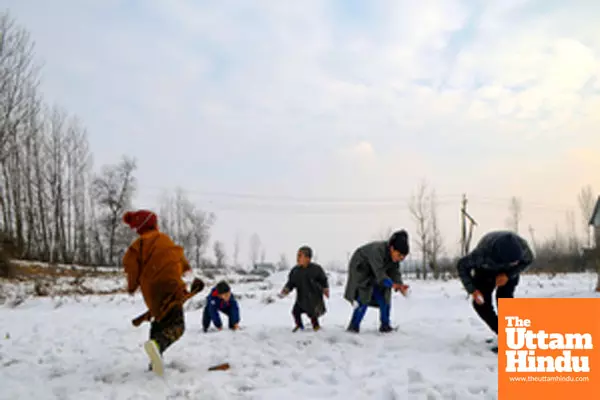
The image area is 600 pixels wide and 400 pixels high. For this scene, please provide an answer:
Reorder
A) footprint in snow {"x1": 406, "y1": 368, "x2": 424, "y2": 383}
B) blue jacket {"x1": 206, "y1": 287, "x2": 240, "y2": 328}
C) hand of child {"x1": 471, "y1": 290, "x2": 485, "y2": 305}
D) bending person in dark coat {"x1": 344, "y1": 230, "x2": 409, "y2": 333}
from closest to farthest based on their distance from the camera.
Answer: footprint in snow {"x1": 406, "y1": 368, "x2": 424, "y2": 383}
hand of child {"x1": 471, "y1": 290, "x2": 485, "y2": 305}
bending person in dark coat {"x1": 344, "y1": 230, "x2": 409, "y2": 333}
blue jacket {"x1": 206, "y1": 287, "x2": 240, "y2": 328}

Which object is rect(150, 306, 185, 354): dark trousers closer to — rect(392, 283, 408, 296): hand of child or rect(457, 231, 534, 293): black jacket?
rect(392, 283, 408, 296): hand of child

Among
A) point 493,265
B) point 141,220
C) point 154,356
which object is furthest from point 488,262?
point 141,220

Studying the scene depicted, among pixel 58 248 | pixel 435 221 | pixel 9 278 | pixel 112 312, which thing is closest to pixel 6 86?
pixel 9 278

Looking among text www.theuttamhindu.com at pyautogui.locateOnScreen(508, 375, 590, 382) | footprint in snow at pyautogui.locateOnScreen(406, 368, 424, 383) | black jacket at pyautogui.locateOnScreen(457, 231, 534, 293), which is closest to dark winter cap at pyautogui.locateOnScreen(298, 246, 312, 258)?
black jacket at pyautogui.locateOnScreen(457, 231, 534, 293)

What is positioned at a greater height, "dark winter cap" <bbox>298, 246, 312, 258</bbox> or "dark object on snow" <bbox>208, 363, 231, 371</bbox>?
"dark winter cap" <bbox>298, 246, 312, 258</bbox>

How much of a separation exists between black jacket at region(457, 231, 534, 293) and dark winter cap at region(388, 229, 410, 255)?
Answer: 90cm

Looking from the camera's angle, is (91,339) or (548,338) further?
(91,339)

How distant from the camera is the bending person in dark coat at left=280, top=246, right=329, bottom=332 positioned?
706 cm

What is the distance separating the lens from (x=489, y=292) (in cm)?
525

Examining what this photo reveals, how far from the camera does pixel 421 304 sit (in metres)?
12.6

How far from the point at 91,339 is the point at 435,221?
35.0 metres

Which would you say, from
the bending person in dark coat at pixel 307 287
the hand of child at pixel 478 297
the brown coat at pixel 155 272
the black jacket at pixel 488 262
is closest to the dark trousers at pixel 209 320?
the bending person in dark coat at pixel 307 287

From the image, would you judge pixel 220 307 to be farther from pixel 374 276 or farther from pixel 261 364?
pixel 261 364

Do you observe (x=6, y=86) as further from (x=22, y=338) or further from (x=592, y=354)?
(x=592, y=354)
